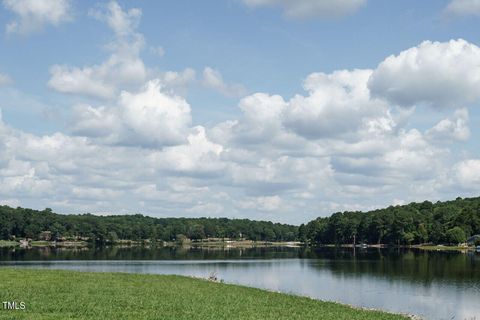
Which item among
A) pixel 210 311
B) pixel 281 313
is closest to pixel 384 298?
pixel 281 313

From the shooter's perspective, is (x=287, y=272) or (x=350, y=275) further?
(x=287, y=272)

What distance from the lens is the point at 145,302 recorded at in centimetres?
4206

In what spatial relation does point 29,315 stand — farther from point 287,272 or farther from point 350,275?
point 287,272

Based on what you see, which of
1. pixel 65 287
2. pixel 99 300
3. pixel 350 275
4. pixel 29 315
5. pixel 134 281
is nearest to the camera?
pixel 29 315

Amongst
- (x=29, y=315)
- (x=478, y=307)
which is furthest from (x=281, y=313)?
(x=478, y=307)

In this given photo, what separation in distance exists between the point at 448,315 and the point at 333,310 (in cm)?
1321

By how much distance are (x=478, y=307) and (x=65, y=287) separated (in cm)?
3805

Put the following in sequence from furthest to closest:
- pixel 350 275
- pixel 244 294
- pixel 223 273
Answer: pixel 223 273 → pixel 350 275 → pixel 244 294

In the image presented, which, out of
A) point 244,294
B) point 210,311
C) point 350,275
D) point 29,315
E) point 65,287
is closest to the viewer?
point 29,315

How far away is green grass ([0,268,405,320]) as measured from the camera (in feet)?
116

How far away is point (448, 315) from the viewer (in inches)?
2032

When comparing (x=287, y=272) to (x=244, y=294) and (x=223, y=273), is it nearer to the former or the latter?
(x=223, y=273)

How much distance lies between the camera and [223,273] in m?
97.7

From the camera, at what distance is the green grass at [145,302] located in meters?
35.2
